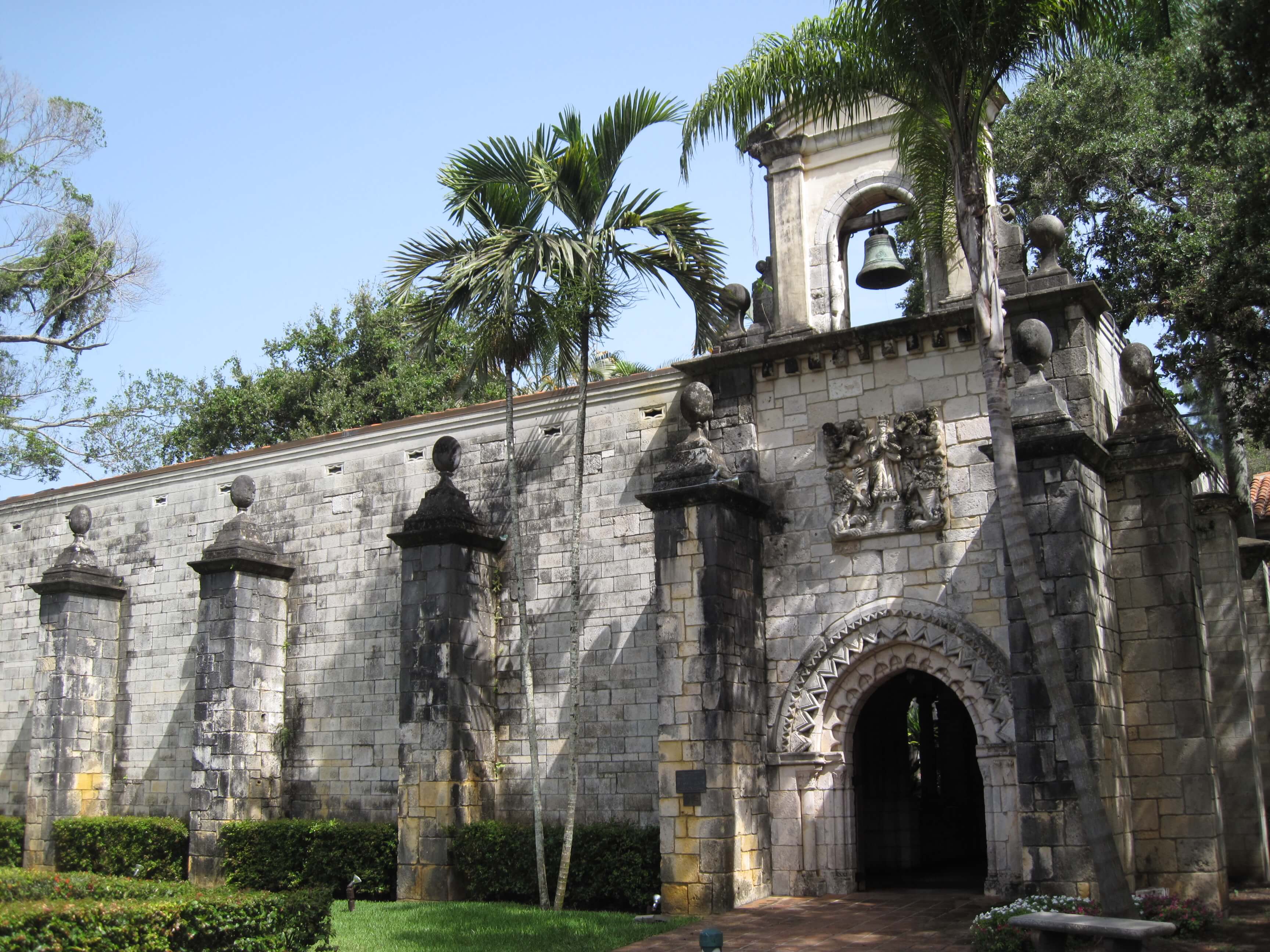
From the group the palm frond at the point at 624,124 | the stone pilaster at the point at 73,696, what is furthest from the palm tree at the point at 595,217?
the stone pilaster at the point at 73,696

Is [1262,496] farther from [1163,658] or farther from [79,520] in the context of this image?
[79,520]

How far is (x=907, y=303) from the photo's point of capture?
23.9 m

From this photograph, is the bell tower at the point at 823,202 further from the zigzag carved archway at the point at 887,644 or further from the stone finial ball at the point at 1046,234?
the zigzag carved archway at the point at 887,644

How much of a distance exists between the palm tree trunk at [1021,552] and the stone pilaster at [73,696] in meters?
14.6

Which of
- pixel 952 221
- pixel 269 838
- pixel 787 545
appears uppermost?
pixel 952 221

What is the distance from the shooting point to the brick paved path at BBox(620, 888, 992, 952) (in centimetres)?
994

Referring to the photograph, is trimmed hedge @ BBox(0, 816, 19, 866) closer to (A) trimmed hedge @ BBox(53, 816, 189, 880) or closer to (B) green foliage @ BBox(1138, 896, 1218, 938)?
(A) trimmed hedge @ BBox(53, 816, 189, 880)

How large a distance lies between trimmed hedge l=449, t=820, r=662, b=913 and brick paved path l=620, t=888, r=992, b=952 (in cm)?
150

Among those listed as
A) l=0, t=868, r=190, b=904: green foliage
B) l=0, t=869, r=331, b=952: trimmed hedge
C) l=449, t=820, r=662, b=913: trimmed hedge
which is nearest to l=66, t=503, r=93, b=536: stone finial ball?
l=449, t=820, r=662, b=913: trimmed hedge

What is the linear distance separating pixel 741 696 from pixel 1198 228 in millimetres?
11251

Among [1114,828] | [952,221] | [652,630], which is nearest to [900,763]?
[652,630]

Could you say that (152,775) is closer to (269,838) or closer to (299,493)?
(269,838)

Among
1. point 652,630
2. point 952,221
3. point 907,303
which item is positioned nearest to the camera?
point 952,221

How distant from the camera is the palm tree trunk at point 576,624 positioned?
42.2ft
